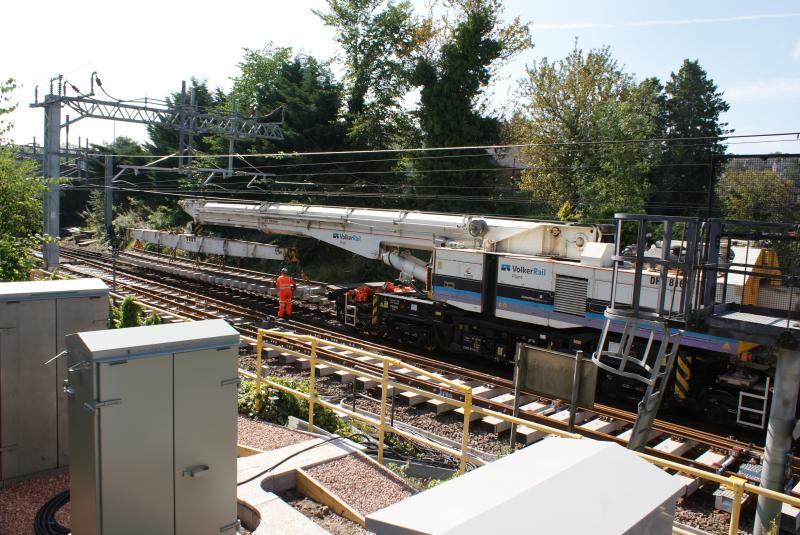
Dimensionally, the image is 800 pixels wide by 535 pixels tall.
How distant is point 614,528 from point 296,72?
36964 millimetres

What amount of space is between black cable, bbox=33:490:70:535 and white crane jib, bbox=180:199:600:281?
34.0ft

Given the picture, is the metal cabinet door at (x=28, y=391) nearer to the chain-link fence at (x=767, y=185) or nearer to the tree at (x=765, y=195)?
the chain-link fence at (x=767, y=185)

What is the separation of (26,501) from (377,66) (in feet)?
106

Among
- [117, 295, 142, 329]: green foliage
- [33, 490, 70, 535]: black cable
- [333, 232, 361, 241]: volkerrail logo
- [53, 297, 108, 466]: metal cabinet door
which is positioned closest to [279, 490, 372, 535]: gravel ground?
[33, 490, 70, 535]: black cable

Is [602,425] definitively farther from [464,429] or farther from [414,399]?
[464,429]

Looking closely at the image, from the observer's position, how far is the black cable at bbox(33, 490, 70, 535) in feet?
18.1

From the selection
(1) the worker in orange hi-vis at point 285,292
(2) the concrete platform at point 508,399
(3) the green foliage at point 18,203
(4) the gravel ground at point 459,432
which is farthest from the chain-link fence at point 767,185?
(1) the worker in orange hi-vis at point 285,292

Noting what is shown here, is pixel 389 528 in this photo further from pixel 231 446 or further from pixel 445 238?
pixel 445 238

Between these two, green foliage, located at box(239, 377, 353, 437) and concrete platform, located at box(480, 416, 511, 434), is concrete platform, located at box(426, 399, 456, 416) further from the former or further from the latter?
green foliage, located at box(239, 377, 353, 437)

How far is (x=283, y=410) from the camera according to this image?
9172 millimetres

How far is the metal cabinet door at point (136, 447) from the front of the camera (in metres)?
4.51

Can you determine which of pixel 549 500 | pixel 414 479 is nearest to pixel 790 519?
pixel 414 479

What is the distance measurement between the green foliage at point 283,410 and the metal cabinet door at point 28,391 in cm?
290

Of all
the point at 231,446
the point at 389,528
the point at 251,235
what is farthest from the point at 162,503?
the point at 251,235
